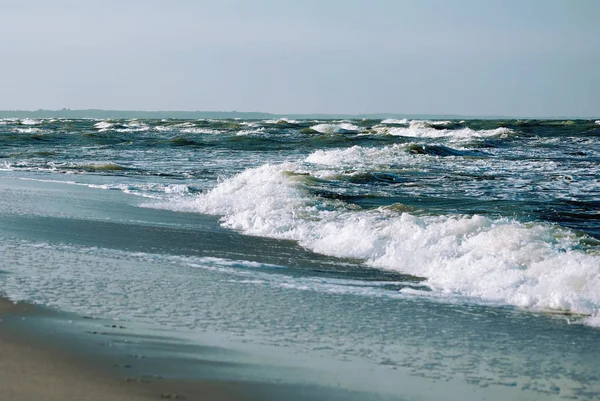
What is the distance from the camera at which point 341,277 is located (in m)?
8.52

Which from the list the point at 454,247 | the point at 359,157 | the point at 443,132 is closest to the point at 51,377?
the point at 454,247

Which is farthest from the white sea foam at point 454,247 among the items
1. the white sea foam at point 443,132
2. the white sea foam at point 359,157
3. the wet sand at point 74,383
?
the white sea foam at point 443,132

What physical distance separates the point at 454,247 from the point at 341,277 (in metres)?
1.76

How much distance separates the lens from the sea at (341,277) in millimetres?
5172

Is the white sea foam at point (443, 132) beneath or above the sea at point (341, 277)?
above

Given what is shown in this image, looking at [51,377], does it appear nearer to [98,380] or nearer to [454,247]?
[98,380]

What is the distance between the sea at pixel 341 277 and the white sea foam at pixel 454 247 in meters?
0.03

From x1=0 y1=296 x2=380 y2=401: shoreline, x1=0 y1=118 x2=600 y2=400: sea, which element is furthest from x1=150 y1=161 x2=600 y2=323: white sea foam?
x1=0 y1=296 x2=380 y2=401: shoreline

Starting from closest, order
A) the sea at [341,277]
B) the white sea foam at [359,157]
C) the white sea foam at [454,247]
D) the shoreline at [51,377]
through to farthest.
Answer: the shoreline at [51,377], the sea at [341,277], the white sea foam at [454,247], the white sea foam at [359,157]

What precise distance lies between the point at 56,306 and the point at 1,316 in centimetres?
49

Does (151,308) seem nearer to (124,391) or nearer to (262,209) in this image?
(124,391)

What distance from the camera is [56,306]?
6.02 m

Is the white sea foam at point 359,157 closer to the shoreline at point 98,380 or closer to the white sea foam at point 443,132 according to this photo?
the shoreline at point 98,380

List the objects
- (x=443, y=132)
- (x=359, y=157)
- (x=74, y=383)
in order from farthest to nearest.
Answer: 1. (x=443, y=132)
2. (x=359, y=157)
3. (x=74, y=383)
